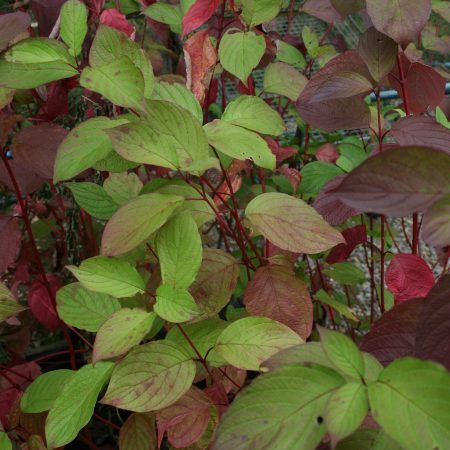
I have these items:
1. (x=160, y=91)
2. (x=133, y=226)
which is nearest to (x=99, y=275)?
(x=133, y=226)

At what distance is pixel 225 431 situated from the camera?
336 millimetres

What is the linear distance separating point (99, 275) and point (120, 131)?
13 cm

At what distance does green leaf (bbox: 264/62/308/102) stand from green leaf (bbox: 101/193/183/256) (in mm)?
376

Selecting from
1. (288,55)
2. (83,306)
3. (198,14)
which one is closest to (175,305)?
(83,306)

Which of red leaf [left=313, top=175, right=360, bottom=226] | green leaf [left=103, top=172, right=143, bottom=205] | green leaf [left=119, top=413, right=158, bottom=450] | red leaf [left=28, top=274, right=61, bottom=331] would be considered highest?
green leaf [left=103, top=172, right=143, bottom=205]

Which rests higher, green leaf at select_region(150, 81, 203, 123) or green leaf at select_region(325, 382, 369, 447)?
green leaf at select_region(150, 81, 203, 123)

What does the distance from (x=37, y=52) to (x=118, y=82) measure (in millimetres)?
143

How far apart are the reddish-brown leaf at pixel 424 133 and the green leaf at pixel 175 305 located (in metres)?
0.27

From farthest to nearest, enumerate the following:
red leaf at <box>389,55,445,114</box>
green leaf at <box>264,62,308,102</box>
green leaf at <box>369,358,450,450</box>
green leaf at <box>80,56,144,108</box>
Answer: green leaf at <box>264,62,308,102</box> → red leaf at <box>389,55,445,114</box> → green leaf at <box>80,56,144,108</box> → green leaf at <box>369,358,450,450</box>

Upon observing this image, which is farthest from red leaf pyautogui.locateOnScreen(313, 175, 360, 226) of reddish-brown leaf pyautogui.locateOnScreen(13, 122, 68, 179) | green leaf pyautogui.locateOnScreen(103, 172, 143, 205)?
reddish-brown leaf pyautogui.locateOnScreen(13, 122, 68, 179)

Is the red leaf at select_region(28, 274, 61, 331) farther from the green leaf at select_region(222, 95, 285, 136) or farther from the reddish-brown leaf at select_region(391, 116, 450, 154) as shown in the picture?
the reddish-brown leaf at select_region(391, 116, 450, 154)

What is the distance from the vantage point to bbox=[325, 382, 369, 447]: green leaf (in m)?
0.30

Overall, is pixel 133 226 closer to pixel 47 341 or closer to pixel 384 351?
pixel 384 351

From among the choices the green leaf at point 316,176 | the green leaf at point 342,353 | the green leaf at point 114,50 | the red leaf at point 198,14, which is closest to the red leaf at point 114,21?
the red leaf at point 198,14
